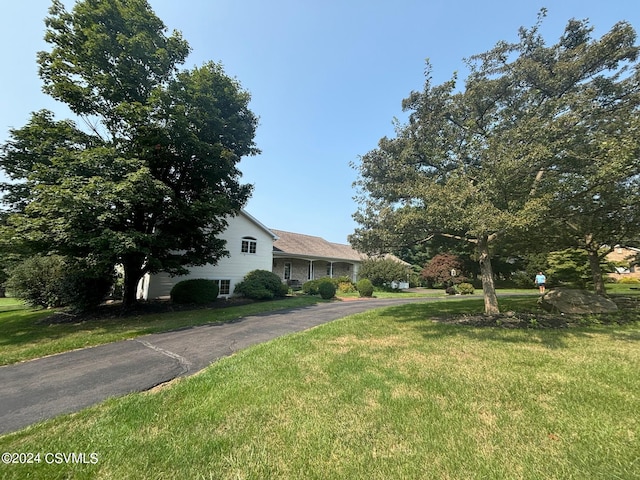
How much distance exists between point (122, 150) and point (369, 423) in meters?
13.1

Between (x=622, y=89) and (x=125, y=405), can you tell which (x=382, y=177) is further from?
(x=125, y=405)

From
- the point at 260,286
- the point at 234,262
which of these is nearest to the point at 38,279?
the point at 234,262

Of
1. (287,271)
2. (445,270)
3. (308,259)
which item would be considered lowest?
(445,270)

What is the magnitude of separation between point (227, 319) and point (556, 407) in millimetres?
9580

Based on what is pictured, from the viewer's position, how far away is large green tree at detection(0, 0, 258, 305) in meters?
9.05

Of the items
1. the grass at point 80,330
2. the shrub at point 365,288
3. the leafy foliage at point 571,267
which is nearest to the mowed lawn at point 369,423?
the grass at point 80,330

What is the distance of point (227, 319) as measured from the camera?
Answer: 10375 mm

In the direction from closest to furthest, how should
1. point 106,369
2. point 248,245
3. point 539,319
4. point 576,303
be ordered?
point 106,369, point 539,319, point 576,303, point 248,245

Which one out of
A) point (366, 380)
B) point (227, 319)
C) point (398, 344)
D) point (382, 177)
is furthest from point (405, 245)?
point (227, 319)

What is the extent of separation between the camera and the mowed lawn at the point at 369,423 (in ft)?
8.17

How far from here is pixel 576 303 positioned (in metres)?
10.0

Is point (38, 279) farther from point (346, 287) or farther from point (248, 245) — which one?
point (346, 287)

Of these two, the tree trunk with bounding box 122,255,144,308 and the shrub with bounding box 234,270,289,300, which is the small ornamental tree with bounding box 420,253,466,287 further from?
the tree trunk with bounding box 122,255,144,308

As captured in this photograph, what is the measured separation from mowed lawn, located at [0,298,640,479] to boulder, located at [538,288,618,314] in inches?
209
